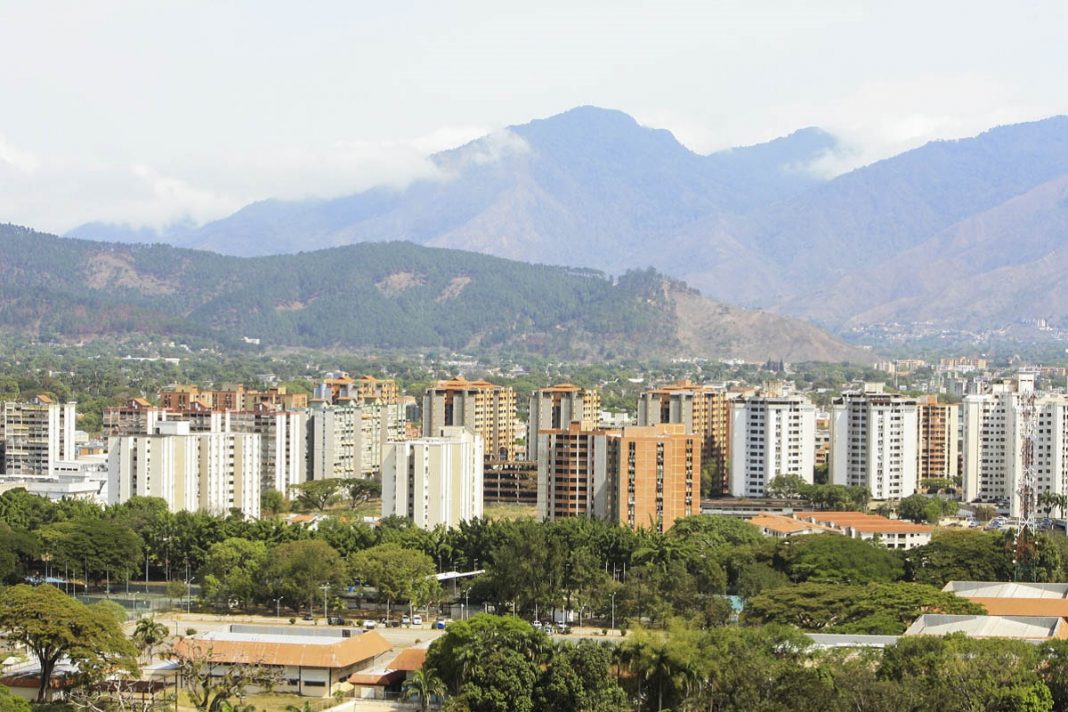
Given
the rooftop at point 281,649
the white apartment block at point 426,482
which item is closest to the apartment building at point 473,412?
the white apartment block at point 426,482

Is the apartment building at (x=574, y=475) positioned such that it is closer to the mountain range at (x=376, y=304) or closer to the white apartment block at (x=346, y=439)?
the white apartment block at (x=346, y=439)

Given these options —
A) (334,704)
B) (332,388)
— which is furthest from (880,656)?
(332,388)

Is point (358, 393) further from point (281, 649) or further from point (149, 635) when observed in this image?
point (149, 635)

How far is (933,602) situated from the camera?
28.6 metres

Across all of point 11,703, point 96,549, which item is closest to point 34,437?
point 96,549

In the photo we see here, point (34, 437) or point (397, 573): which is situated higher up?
point (34, 437)

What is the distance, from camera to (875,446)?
5512 centimetres

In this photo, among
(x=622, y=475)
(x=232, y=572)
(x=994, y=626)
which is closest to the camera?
(x=994, y=626)

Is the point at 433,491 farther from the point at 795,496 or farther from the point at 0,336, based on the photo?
the point at 0,336

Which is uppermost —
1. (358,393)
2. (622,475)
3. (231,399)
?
(358,393)

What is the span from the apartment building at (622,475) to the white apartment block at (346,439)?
34.1 ft

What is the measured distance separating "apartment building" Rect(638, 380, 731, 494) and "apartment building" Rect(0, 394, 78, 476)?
16915 mm

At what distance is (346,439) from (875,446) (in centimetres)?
1549

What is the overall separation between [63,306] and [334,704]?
417 ft
